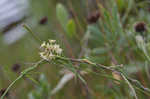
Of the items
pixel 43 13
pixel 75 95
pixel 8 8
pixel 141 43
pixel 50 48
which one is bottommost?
pixel 75 95

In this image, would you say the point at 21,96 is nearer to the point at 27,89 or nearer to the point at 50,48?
the point at 27,89

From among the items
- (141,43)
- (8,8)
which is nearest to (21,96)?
(8,8)

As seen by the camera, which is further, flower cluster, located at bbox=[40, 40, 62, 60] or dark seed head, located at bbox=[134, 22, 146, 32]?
dark seed head, located at bbox=[134, 22, 146, 32]

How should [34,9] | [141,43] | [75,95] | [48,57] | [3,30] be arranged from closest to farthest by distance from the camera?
[48,57] → [141,43] → [75,95] → [3,30] → [34,9]

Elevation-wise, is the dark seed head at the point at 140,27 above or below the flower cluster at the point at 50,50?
below

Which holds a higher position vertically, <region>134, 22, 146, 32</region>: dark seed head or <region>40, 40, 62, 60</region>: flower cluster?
<region>40, 40, 62, 60</region>: flower cluster

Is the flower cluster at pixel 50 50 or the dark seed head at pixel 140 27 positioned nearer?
the flower cluster at pixel 50 50

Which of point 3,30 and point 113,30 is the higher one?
point 3,30

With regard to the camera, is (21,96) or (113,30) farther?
(21,96)

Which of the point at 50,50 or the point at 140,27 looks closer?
the point at 50,50

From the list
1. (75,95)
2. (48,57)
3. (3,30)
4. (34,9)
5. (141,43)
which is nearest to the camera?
(48,57)
